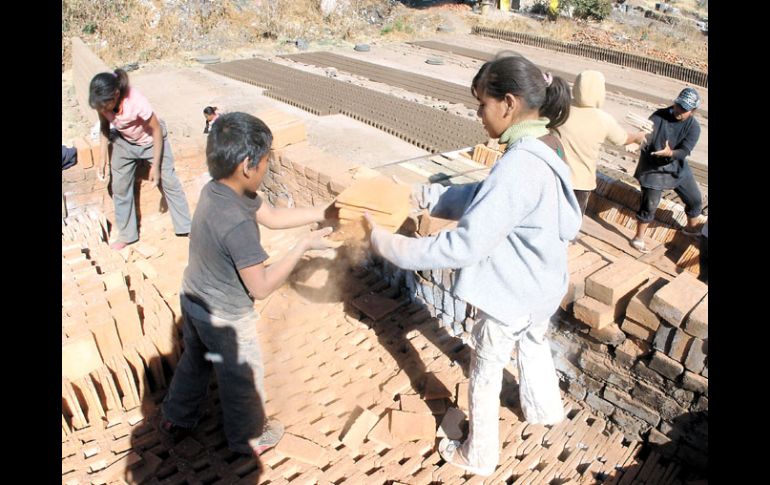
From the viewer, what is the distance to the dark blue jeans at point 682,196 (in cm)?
506

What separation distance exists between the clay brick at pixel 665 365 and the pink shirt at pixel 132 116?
440 cm

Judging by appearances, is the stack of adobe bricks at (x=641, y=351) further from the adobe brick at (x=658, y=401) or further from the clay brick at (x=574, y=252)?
the clay brick at (x=574, y=252)

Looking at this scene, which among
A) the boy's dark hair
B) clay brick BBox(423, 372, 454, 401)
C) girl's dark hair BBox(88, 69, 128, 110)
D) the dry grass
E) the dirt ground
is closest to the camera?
→ the boy's dark hair

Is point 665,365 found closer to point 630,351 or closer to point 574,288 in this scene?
point 630,351

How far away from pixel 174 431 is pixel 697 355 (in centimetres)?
281

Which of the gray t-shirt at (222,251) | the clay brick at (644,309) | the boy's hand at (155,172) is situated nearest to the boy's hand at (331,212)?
the gray t-shirt at (222,251)

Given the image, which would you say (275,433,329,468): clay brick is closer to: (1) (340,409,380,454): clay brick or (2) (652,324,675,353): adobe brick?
(1) (340,409,380,454): clay brick

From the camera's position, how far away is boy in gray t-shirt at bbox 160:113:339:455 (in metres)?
2.46

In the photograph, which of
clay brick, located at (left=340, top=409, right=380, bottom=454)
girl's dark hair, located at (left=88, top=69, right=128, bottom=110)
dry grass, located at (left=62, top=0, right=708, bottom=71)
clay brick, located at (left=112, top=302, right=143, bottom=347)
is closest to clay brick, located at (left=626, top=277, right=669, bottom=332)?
clay brick, located at (left=340, top=409, right=380, bottom=454)

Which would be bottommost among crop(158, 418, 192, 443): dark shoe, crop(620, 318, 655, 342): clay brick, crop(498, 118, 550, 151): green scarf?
crop(158, 418, 192, 443): dark shoe

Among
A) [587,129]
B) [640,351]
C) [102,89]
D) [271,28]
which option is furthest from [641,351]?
[271,28]

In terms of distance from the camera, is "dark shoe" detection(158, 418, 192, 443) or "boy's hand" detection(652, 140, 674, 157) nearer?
"dark shoe" detection(158, 418, 192, 443)

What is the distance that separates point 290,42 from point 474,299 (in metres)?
16.4
